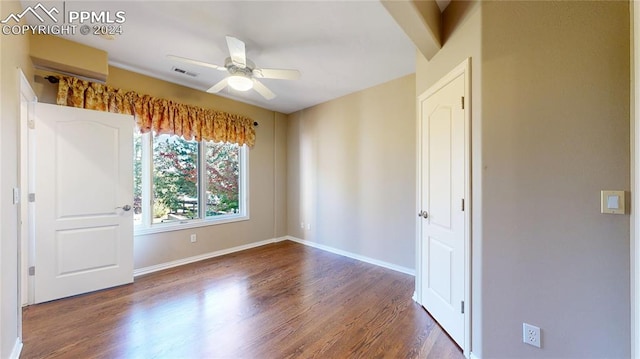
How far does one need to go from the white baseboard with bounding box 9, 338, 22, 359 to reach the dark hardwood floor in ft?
0.12

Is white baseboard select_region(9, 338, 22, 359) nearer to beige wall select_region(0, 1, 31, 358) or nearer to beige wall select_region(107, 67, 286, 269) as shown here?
beige wall select_region(0, 1, 31, 358)

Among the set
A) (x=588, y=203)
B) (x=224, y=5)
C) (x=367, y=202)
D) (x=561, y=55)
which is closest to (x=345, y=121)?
(x=367, y=202)

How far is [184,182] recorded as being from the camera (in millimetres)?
3811

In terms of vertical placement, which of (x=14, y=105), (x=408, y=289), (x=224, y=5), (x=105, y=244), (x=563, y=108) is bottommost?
(x=408, y=289)

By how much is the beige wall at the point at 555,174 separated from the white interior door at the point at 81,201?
359 centimetres

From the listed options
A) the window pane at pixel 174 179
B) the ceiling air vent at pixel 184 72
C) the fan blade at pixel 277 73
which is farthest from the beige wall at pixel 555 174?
the window pane at pixel 174 179

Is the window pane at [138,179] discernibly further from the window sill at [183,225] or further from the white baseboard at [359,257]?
the white baseboard at [359,257]

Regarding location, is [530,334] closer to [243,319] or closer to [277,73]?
[243,319]

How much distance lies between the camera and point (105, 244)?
110 inches

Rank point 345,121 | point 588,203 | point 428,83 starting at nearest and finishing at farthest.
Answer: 1. point 588,203
2. point 428,83
3. point 345,121

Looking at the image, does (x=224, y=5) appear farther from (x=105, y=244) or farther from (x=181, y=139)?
(x=105, y=244)

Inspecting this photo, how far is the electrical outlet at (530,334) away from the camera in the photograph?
143cm

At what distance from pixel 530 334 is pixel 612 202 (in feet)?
2.77

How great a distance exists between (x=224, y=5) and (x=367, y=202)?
9.63 ft
